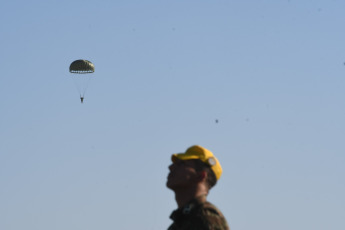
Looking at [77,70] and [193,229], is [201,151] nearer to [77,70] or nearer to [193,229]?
[193,229]

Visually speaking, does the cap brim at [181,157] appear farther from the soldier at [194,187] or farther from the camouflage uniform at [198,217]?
the camouflage uniform at [198,217]

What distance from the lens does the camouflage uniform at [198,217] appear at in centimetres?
1254

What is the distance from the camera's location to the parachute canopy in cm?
11656

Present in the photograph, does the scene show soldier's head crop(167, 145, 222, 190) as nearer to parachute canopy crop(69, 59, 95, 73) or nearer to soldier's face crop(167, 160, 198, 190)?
soldier's face crop(167, 160, 198, 190)

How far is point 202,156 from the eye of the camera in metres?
13.3

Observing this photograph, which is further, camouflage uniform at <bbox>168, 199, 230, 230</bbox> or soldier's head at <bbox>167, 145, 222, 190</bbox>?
soldier's head at <bbox>167, 145, 222, 190</bbox>

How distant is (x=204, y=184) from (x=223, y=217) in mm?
666

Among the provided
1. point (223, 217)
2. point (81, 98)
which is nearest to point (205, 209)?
point (223, 217)

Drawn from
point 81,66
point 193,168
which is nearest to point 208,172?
point 193,168

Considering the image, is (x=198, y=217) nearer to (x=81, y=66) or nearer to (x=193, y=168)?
(x=193, y=168)

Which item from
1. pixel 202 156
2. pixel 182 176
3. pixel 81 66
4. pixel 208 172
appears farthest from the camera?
pixel 81 66

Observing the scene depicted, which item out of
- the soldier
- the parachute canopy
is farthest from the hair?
the parachute canopy

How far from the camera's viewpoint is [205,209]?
12.8 meters

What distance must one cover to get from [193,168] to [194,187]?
27 cm
